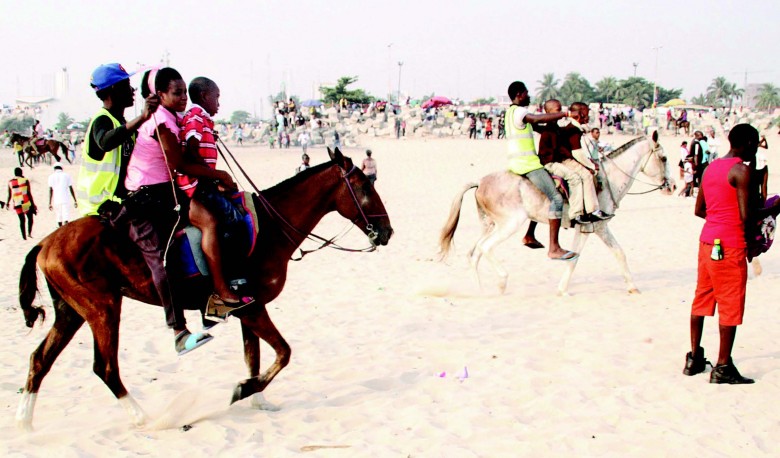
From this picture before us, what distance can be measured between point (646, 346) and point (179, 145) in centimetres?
A: 506

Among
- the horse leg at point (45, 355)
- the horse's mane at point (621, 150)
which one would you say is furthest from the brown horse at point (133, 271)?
the horse's mane at point (621, 150)

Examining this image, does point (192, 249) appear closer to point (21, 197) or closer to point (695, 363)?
point (695, 363)

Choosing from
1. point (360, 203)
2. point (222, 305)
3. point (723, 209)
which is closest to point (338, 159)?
point (360, 203)

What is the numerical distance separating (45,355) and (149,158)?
67.6 inches

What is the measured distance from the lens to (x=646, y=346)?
6852 mm

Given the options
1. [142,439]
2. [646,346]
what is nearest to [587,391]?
[646,346]

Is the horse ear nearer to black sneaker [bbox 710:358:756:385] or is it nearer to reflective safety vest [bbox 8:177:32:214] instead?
black sneaker [bbox 710:358:756:385]

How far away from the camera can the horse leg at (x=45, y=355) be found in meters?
4.89

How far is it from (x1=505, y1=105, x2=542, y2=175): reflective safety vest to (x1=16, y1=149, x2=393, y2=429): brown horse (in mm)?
4201

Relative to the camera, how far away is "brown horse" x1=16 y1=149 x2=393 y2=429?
16.0ft

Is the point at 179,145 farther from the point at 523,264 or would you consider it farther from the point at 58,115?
the point at 58,115

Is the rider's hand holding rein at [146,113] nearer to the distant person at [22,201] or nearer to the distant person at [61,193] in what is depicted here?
the distant person at [61,193]

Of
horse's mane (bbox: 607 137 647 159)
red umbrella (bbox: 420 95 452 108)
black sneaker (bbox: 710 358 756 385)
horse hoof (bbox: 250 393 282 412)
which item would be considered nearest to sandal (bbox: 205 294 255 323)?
horse hoof (bbox: 250 393 282 412)

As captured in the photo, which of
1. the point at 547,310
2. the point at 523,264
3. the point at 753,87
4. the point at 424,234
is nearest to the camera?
the point at 547,310
